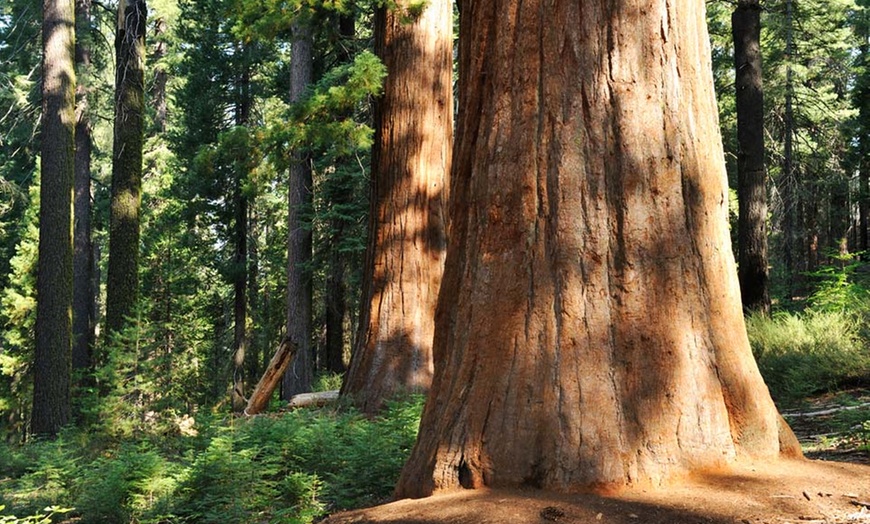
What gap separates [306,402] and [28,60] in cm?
2540

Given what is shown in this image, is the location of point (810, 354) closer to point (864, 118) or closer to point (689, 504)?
point (689, 504)

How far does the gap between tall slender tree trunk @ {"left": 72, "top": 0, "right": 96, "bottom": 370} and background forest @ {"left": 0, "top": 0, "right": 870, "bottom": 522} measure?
98mm

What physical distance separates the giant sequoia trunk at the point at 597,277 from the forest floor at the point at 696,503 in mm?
115

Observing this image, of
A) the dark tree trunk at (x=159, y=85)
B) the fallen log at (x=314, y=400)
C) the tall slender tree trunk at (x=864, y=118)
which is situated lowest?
the fallen log at (x=314, y=400)

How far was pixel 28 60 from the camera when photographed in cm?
2905

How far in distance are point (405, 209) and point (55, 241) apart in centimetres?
866

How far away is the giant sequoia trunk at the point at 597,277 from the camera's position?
3639 millimetres

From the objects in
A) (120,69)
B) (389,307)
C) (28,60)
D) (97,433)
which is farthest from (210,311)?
(389,307)

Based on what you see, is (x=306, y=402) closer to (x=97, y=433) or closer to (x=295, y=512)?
(x=97, y=433)

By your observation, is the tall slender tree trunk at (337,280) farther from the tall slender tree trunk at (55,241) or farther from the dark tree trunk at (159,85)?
the dark tree trunk at (159,85)

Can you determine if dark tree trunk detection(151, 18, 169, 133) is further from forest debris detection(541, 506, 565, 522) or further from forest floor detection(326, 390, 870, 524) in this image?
forest debris detection(541, 506, 565, 522)

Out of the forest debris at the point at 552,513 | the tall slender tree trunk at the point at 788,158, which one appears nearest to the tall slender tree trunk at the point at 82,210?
the tall slender tree trunk at the point at 788,158

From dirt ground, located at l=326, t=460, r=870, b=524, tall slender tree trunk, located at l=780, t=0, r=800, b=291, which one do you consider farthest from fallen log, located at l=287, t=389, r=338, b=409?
tall slender tree trunk, located at l=780, t=0, r=800, b=291

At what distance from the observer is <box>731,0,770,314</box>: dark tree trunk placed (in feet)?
41.7
